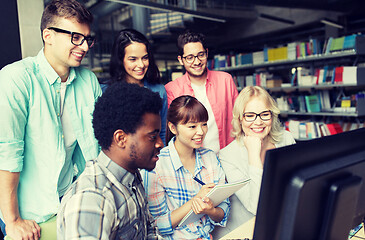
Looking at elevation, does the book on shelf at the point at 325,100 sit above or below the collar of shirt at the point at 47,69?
below

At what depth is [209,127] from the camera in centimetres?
214

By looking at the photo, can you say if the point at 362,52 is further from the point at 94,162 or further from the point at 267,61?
the point at 94,162

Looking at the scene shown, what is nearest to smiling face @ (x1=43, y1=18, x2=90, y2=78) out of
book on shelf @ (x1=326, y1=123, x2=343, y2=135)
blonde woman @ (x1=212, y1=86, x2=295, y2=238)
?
blonde woman @ (x1=212, y1=86, x2=295, y2=238)

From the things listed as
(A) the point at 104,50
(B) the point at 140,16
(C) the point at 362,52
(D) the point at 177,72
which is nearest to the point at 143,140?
(C) the point at 362,52

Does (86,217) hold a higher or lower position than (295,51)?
lower

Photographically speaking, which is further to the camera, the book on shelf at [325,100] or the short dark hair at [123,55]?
the book on shelf at [325,100]

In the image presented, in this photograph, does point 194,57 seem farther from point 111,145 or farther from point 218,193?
point 111,145

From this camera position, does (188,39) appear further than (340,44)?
No

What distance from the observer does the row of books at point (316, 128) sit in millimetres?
4656

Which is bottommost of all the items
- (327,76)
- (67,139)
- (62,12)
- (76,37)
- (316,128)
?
(316,128)

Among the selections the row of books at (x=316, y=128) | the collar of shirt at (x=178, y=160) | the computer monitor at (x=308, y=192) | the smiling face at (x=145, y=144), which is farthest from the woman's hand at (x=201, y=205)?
the row of books at (x=316, y=128)

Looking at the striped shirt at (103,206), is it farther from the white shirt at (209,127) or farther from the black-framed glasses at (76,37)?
the white shirt at (209,127)

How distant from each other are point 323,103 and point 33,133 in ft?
15.3

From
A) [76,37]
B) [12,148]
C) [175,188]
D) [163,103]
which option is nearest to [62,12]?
[76,37]
